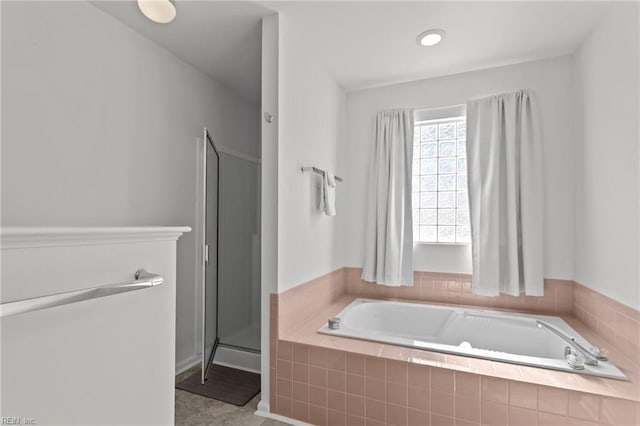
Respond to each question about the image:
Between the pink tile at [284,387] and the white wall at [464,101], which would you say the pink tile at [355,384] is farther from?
the white wall at [464,101]

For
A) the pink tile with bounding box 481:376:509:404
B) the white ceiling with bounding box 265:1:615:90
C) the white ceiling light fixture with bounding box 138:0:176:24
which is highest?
the white ceiling with bounding box 265:1:615:90

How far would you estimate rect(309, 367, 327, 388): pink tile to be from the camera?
1.82 metres

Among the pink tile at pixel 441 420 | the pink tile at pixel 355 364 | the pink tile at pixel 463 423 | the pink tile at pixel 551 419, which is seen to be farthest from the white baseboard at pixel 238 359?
the pink tile at pixel 551 419

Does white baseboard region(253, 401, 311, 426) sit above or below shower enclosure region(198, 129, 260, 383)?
below

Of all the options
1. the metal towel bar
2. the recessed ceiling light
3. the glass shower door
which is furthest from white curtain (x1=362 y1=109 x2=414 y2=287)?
the metal towel bar

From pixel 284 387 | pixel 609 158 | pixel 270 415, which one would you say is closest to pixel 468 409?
pixel 284 387

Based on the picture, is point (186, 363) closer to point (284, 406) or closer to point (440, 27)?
point (284, 406)

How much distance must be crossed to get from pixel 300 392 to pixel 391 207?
1618 millimetres

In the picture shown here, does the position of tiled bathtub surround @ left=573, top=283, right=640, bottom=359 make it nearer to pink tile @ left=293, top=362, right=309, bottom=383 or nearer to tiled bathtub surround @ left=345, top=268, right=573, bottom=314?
tiled bathtub surround @ left=345, top=268, right=573, bottom=314

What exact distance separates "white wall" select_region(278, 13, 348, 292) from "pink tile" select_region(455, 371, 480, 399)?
107cm

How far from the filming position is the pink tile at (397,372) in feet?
5.47

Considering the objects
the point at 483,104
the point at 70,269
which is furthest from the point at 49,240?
the point at 483,104

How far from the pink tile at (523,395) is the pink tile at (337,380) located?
2.67ft

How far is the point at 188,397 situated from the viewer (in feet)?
6.83
